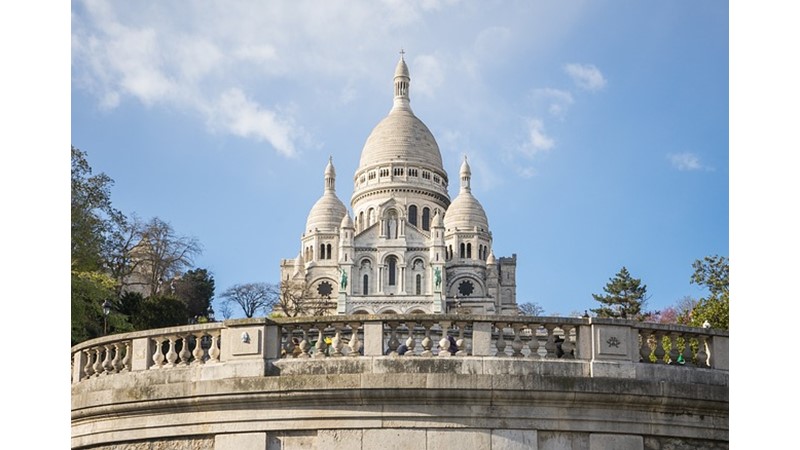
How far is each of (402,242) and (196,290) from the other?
59.8m

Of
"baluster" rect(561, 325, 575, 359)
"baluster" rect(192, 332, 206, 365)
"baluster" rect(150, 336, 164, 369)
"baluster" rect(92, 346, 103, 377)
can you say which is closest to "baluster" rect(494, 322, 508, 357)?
"baluster" rect(561, 325, 575, 359)

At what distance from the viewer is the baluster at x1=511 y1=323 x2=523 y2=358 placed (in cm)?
1123

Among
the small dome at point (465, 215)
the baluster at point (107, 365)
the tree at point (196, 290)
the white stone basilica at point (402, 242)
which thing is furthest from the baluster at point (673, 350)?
the small dome at point (465, 215)

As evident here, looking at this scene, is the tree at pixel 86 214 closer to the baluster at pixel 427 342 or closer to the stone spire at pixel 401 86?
the baluster at pixel 427 342

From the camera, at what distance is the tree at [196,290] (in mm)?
63438

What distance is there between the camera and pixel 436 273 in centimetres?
12319

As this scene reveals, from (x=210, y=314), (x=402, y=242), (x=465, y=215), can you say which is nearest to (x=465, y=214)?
(x=465, y=215)

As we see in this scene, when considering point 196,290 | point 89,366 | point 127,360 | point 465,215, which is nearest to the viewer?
point 127,360

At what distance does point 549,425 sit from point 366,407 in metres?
1.81

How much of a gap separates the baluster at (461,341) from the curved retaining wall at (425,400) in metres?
0.07

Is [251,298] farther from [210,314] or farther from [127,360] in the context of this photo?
[127,360]

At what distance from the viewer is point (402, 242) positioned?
416 ft

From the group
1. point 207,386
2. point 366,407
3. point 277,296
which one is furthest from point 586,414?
point 277,296
